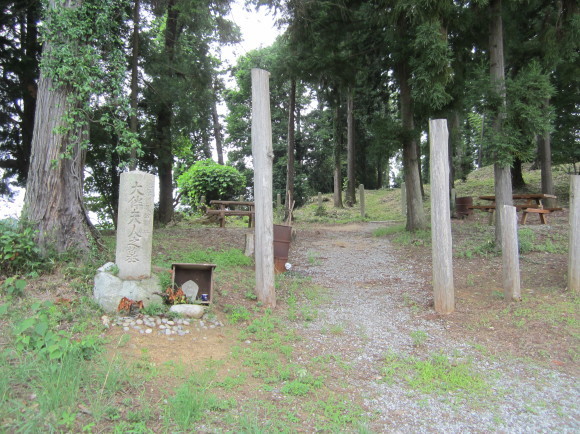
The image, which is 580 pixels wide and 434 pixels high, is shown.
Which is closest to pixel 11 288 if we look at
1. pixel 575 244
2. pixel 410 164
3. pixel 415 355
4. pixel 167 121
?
pixel 415 355

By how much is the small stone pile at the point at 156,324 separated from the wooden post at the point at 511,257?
444cm

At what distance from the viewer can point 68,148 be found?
594 centimetres

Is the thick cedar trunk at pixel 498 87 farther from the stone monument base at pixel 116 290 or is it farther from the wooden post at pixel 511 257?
the stone monument base at pixel 116 290

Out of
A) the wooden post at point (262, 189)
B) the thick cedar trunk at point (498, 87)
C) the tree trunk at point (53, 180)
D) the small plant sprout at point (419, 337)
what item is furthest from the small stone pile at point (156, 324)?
the thick cedar trunk at point (498, 87)

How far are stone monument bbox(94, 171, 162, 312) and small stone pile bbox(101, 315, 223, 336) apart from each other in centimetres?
29

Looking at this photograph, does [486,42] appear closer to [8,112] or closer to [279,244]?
[279,244]

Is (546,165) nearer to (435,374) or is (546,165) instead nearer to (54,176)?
(435,374)

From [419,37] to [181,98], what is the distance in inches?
255

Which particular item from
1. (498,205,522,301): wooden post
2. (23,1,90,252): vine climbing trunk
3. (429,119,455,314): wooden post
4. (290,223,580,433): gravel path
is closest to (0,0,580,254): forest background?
(23,1,90,252): vine climbing trunk

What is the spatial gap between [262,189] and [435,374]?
11.4 ft

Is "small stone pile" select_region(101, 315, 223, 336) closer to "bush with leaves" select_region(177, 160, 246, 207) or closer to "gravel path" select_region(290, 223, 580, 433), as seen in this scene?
"gravel path" select_region(290, 223, 580, 433)

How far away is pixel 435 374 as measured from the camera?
14.7 ft

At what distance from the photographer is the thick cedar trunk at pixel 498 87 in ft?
28.4

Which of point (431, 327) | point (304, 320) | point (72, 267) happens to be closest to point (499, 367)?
point (431, 327)
